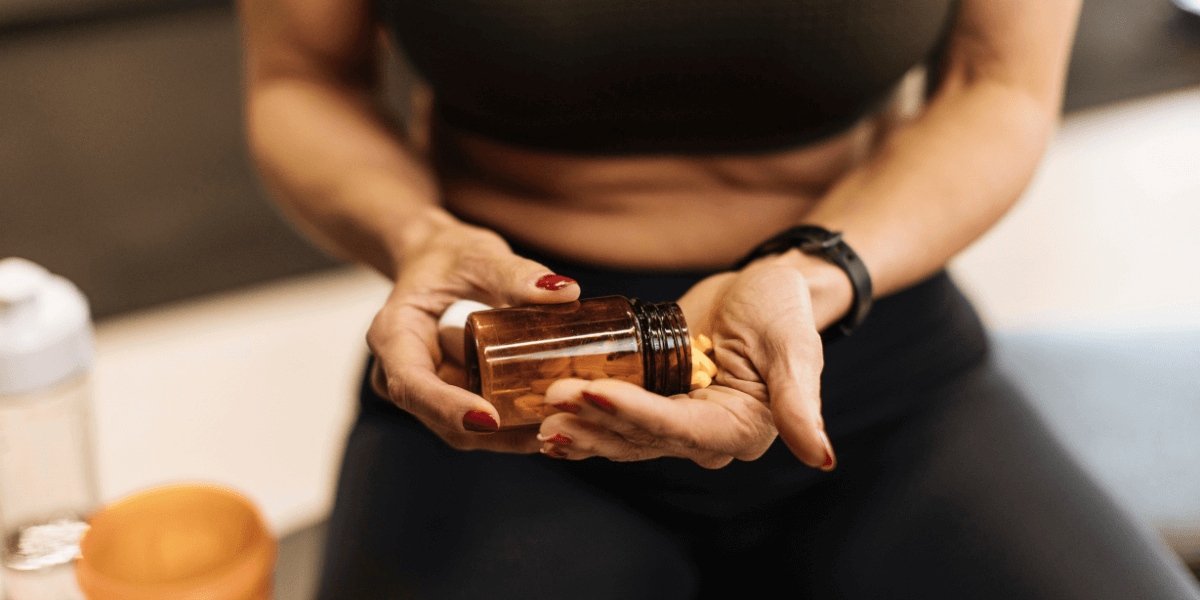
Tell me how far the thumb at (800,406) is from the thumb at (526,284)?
89mm

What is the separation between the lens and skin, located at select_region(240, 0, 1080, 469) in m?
0.39

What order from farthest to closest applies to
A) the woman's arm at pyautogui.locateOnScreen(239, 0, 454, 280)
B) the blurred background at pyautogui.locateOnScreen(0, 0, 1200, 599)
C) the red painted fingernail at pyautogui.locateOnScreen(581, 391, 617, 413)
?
the blurred background at pyautogui.locateOnScreen(0, 0, 1200, 599), the woman's arm at pyautogui.locateOnScreen(239, 0, 454, 280), the red painted fingernail at pyautogui.locateOnScreen(581, 391, 617, 413)

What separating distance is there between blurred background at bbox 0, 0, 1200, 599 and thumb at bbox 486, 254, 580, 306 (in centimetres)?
42

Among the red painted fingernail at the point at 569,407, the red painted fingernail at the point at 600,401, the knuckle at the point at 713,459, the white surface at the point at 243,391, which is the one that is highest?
the red painted fingernail at the point at 600,401

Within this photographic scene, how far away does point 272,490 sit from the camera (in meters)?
1.03

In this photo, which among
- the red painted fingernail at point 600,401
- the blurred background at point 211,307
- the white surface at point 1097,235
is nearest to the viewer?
the red painted fingernail at point 600,401

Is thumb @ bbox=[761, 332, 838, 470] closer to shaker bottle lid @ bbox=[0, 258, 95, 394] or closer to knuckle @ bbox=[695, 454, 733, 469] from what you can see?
knuckle @ bbox=[695, 454, 733, 469]

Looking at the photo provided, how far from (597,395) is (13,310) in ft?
1.56

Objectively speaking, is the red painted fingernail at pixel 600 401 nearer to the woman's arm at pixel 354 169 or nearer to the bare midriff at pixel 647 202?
the woman's arm at pixel 354 169

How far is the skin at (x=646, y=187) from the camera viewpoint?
395 mm

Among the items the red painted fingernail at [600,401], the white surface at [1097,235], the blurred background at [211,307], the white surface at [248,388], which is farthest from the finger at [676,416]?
the white surface at [1097,235]

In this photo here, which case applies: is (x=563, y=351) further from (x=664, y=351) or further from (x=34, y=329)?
(x=34, y=329)

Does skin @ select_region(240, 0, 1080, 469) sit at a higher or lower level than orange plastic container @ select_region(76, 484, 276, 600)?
higher

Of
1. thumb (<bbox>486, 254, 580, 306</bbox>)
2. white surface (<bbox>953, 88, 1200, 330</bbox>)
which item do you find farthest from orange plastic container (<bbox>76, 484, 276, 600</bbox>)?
white surface (<bbox>953, 88, 1200, 330</bbox>)
